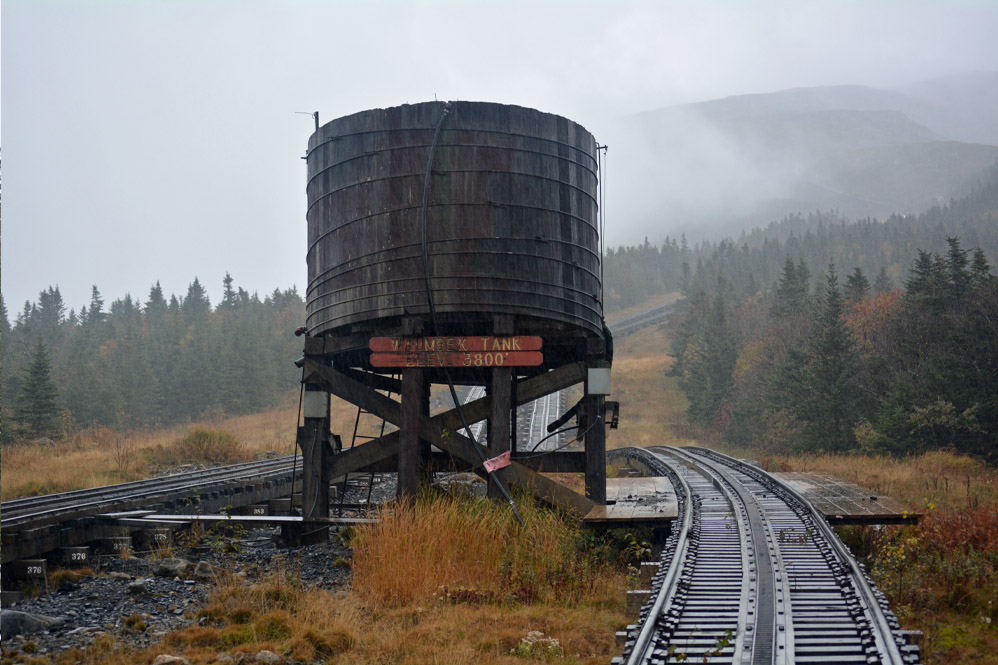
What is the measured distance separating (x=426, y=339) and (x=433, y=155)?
97.1 inches

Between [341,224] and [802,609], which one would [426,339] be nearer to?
[341,224]

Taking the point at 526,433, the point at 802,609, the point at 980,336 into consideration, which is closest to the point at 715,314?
the point at 526,433

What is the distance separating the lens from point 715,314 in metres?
56.1

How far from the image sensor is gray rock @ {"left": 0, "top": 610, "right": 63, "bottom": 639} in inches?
259

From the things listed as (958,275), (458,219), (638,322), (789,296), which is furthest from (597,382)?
(638,322)

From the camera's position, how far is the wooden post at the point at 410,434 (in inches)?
426

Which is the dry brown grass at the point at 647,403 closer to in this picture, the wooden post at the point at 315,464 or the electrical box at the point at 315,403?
the wooden post at the point at 315,464

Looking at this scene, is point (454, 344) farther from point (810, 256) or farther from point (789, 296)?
point (810, 256)

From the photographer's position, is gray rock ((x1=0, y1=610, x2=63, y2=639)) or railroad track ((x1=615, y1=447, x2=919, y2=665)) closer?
railroad track ((x1=615, y1=447, x2=919, y2=665))

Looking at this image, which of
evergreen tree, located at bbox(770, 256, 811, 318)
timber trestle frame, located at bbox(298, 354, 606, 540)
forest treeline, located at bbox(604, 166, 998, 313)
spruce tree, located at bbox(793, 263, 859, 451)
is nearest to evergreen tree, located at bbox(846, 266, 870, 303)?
evergreen tree, located at bbox(770, 256, 811, 318)

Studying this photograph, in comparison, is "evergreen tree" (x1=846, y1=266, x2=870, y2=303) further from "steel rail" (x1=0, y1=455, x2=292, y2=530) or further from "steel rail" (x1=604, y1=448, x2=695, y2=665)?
"steel rail" (x1=604, y1=448, x2=695, y2=665)

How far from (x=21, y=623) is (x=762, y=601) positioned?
19.7 feet

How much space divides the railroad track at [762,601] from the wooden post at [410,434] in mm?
3472

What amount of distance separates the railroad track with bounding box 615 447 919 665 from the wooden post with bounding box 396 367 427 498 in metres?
3.47
